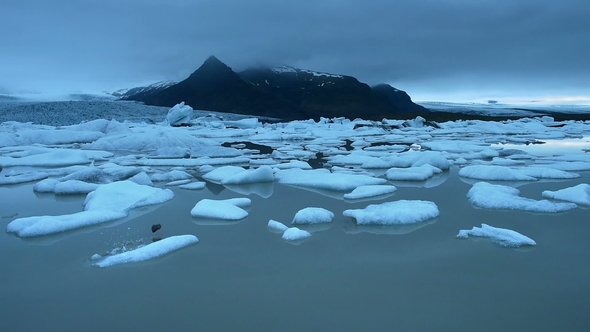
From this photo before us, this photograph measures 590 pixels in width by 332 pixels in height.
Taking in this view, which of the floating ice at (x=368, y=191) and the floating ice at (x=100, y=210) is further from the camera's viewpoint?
the floating ice at (x=368, y=191)

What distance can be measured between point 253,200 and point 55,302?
96.7 inches

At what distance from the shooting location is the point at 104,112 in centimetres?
3145

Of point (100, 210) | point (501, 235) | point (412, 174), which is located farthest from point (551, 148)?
point (100, 210)

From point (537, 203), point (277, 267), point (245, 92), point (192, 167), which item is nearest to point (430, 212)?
point (537, 203)

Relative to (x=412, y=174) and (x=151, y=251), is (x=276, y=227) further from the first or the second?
(x=412, y=174)

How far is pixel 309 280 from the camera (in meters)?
2.34

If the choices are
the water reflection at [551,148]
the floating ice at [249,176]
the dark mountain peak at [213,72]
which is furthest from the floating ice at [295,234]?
the dark mountain peak at [213,72]

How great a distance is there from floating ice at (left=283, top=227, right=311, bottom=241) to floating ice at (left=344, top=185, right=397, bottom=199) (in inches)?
53.7

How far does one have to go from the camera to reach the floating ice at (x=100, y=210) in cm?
324

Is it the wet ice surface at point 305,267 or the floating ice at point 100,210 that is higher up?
the floating ice at point 100,210

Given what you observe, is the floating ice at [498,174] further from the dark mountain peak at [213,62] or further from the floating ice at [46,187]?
the dark mountain peak at [213,62]

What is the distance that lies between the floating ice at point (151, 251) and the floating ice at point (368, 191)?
195 cm

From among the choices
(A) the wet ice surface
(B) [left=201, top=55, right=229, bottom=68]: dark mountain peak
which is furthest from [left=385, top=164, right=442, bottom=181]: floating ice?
(B) [left=201, top=55, right=229, bottom=68]: dark mountain peak

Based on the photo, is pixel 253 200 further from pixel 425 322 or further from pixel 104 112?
pixel 104 112
